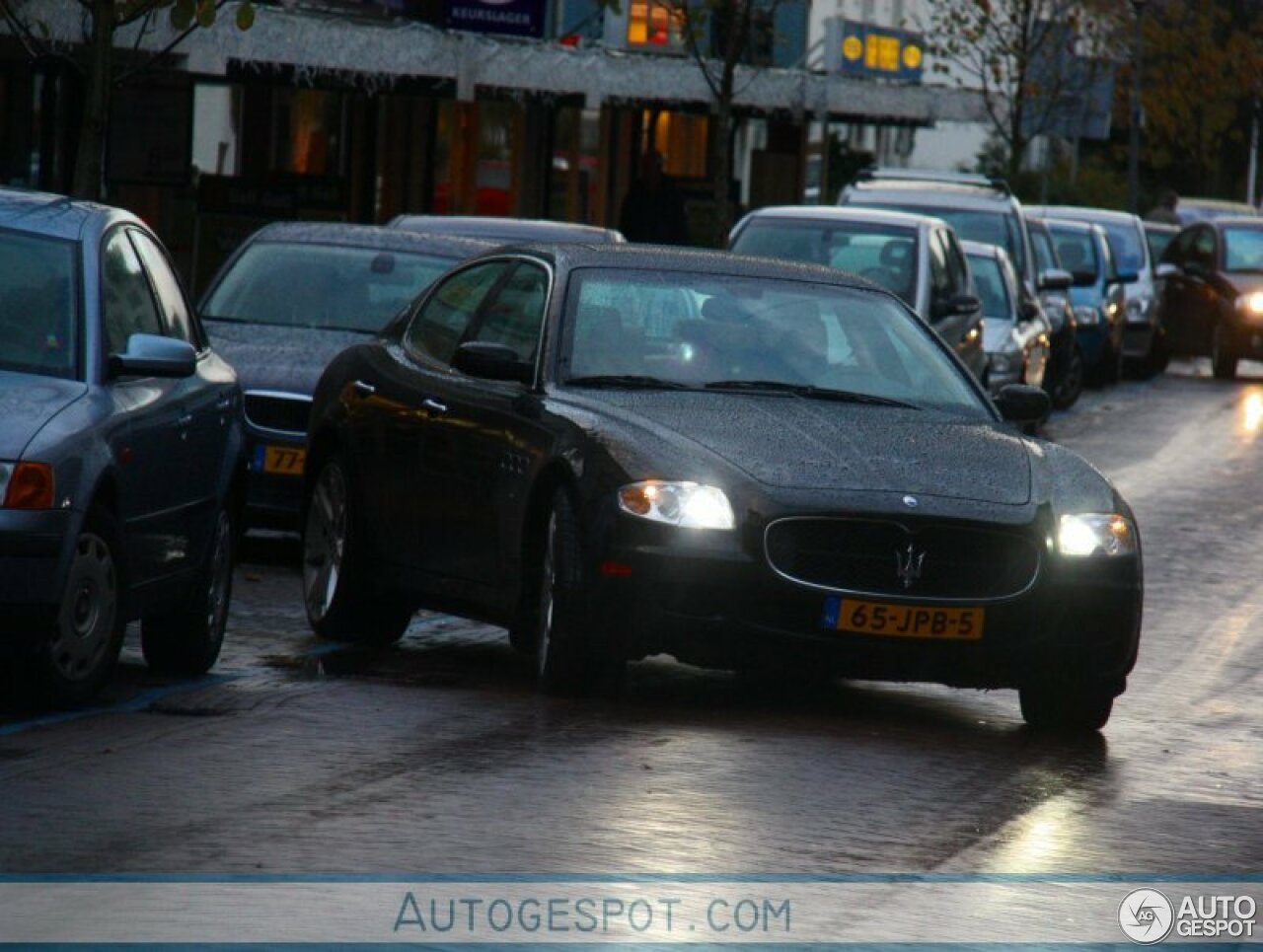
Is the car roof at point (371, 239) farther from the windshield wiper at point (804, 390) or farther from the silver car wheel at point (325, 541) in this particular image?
the windshield wiper at point (804, 390)

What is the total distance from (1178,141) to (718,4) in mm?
48233

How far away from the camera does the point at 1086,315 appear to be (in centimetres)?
3400

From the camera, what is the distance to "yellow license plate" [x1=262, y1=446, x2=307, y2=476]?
15.1 metres

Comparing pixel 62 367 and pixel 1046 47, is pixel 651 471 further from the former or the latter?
pixel 1046 47

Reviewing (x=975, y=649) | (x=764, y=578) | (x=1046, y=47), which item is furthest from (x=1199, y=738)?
(x=1046, y=47)

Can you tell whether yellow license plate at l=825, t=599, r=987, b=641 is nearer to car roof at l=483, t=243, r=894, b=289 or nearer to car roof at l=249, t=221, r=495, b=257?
car roof at l=483, t=243, r=894, b=289

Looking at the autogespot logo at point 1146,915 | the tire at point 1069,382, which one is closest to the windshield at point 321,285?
the autogespot logo at point 1146,915

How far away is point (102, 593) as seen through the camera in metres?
9.77

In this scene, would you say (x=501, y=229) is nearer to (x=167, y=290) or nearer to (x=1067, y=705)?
(x=167, y=290)

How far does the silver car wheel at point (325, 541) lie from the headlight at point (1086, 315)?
22.1m

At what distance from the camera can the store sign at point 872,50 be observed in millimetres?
45281

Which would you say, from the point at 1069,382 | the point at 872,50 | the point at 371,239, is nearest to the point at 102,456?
the point at 371,239

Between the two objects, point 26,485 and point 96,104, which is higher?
point 96,104

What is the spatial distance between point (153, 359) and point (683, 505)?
170cm
